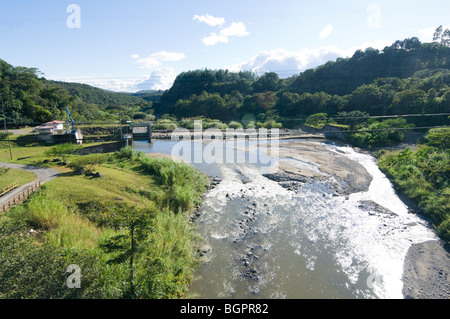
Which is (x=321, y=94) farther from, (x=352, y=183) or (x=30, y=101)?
(x=30, y=101)

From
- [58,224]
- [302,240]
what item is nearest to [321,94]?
[302,240]

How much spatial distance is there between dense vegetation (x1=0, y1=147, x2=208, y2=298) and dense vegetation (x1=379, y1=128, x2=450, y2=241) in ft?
56.9

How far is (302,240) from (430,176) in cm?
1590

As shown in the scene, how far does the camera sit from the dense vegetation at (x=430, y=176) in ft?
53.8

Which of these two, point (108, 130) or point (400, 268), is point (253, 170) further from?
point (108, 130)

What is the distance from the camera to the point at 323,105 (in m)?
64.2

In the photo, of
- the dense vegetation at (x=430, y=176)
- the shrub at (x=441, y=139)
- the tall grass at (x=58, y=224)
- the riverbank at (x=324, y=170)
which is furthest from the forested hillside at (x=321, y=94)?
the tall grass at (x=58, y=224)

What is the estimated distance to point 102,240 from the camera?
34.9ft

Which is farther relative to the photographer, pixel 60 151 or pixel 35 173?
pixel 60 151

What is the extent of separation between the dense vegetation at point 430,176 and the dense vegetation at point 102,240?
1733 cm

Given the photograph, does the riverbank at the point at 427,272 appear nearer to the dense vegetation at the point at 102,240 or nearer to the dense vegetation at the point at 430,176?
the dense vegetation at the point at 430,176

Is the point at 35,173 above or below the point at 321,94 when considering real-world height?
below
